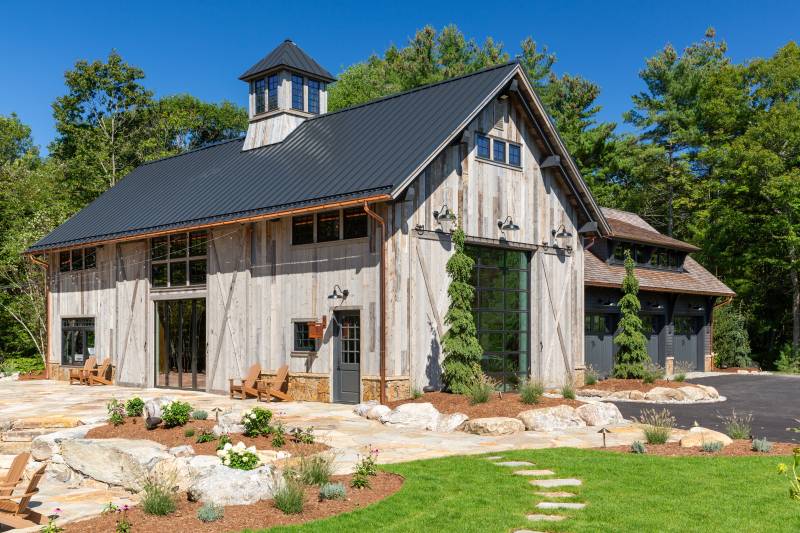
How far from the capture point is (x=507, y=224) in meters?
20.7

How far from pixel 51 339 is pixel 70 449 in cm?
1696

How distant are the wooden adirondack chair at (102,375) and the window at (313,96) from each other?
400 inches

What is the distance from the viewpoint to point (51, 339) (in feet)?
90.1

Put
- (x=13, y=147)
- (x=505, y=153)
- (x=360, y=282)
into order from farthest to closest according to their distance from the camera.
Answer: (x=13, y=147) → (x=505, y=153) → (x=360, y=282)

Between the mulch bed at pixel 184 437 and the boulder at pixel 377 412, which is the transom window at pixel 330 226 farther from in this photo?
the mulch bed at pixel 184 437

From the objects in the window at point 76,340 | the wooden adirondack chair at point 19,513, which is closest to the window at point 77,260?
the window at point 76,340

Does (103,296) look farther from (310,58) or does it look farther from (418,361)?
(418,361)

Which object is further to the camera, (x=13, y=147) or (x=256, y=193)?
(x=13, y=147)

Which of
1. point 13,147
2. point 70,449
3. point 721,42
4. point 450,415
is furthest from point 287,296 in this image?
point 13,147

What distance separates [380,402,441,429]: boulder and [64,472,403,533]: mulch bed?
18.4 ft

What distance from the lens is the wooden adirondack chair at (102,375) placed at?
24547mm

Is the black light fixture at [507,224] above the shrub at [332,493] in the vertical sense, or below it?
above

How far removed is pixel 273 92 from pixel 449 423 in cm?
1450

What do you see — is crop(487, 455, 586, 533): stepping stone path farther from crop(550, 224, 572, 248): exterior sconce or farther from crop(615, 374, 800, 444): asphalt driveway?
crop(550, 224, 572, 248): exterior sconce
